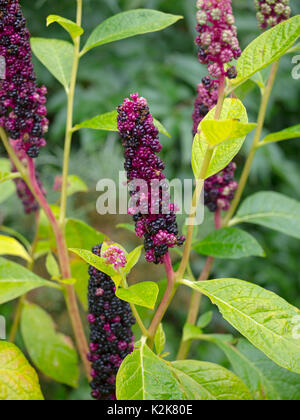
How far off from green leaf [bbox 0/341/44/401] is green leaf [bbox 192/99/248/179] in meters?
0.33

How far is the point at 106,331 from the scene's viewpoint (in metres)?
0.62

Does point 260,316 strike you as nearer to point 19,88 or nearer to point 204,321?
point 204,321

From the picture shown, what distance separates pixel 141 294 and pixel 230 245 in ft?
0.91

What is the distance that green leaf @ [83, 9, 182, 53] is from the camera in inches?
26.4

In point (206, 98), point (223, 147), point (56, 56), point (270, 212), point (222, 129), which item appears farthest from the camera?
point (270, 212)

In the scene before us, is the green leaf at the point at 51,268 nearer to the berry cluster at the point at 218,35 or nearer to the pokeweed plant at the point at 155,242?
the pokeweed plant at the point at 155,242

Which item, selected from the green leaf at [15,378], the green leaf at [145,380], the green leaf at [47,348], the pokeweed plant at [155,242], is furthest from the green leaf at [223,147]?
the green leaf at [47,348]

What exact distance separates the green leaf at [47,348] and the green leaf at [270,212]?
0.40m

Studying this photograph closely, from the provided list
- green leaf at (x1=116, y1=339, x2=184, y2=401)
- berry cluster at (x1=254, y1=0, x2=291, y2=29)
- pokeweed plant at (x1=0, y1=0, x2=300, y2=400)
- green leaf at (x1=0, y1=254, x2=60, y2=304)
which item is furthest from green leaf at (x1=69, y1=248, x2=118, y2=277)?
berry cluster at (x1=254, y1=0, x2=291, y2=29)

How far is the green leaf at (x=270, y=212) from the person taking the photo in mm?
872

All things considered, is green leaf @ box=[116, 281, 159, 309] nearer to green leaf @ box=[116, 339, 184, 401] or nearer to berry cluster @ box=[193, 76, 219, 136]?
green leaf @ box=[116, 339, 184, 401]

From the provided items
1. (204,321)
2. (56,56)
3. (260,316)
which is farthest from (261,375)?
(56,56)
